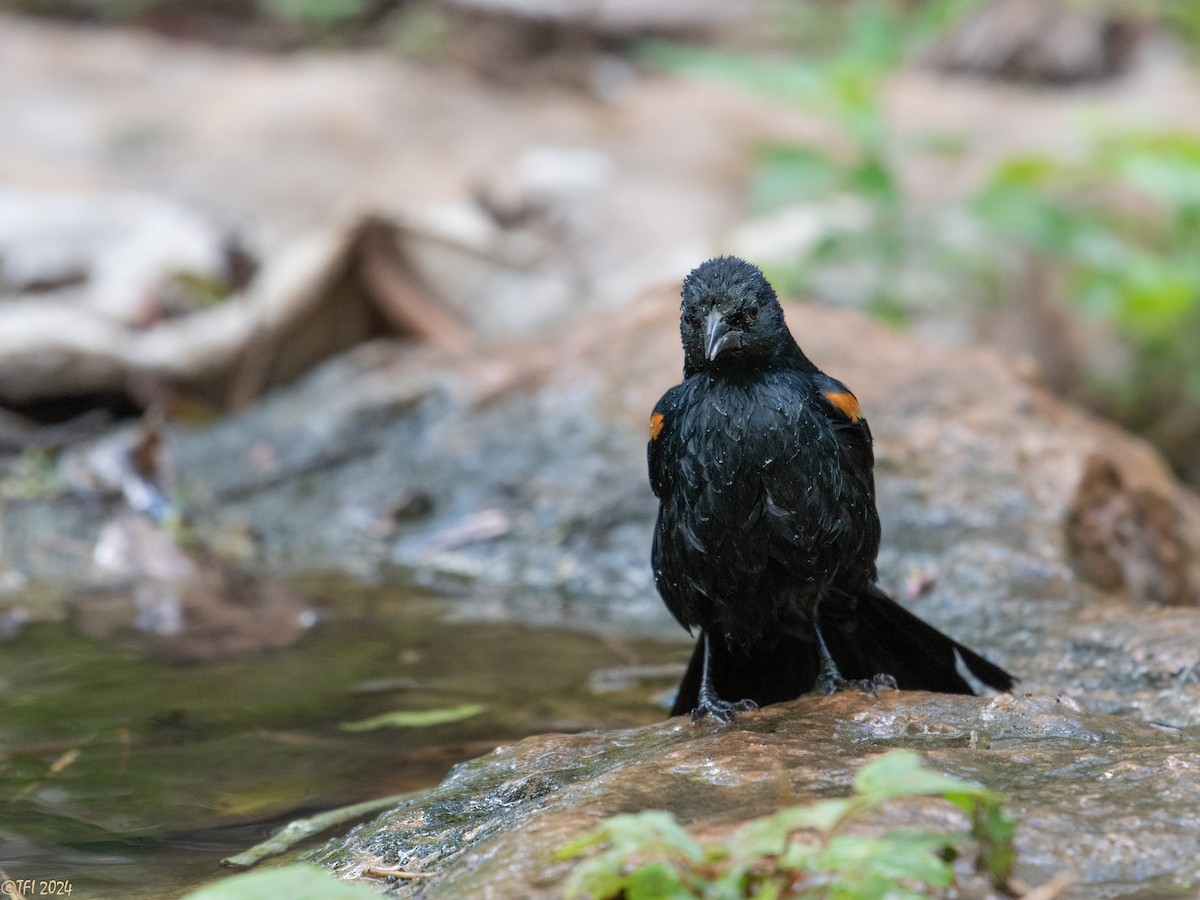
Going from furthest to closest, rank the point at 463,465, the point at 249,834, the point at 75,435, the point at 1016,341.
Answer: the point at 1016,341, the point at 75,435, the point at 463,465, the point at 249,834

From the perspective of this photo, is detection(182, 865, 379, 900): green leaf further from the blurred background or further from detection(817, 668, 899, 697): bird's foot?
detection(817, 668, 899, 697): bird's foot

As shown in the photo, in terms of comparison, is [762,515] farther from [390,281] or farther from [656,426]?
[390,281]

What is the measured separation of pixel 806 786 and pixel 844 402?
50.3 inches

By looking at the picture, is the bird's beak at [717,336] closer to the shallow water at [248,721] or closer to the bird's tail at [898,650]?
the bird's tail at [898,650]

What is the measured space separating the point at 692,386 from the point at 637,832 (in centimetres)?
173

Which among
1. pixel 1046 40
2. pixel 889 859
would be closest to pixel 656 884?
pixel 889 859

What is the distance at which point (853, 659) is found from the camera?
3.45 metres

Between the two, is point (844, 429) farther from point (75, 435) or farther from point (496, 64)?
point (496, 64)

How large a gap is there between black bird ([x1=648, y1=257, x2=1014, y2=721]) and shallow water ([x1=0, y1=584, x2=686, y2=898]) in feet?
1.82

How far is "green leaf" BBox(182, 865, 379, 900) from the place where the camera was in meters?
1.67

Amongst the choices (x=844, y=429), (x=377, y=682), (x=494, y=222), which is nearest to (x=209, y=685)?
(x=377, y=682)

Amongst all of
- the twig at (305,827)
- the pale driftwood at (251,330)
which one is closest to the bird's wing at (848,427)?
the twig at (305,827)

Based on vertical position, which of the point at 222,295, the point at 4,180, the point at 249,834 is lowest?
the point at 249,834

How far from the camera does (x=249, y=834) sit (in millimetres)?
2832
